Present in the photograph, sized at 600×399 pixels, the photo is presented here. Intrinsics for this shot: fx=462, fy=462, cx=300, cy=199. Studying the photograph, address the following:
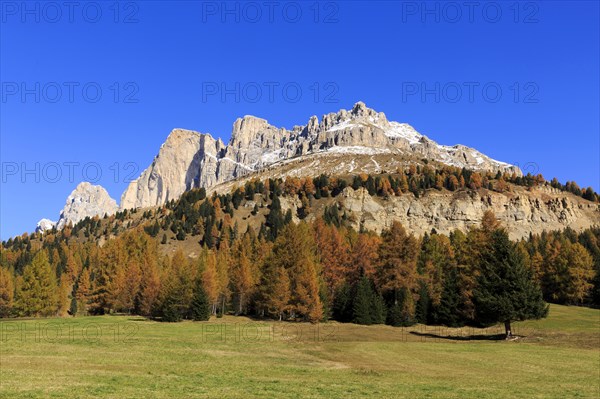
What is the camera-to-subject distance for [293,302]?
71.2 meters

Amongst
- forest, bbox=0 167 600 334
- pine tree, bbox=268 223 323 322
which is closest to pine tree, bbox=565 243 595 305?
forest, bbox=0 167 600 334

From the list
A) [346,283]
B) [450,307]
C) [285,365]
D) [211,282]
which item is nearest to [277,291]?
[346,283]

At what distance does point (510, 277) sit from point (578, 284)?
61.0 m

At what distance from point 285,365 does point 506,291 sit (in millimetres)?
30835

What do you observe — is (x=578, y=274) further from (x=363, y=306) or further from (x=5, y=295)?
(x=5, y=295)

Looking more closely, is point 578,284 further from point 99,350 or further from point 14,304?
point 14,304

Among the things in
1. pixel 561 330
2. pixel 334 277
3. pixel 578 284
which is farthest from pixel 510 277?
pixel 578 284

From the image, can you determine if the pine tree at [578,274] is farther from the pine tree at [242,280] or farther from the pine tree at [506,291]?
the pine tree at [242,280]

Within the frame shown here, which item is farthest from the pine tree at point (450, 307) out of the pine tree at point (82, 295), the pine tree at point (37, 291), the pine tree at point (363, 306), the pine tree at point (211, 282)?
the pine tree at point (82, 295)

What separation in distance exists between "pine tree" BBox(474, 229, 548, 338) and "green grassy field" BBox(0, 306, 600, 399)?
121 inches

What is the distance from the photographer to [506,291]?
166 feet

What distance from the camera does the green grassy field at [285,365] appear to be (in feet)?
69.5

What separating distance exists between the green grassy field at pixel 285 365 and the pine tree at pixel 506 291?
308 centimetres

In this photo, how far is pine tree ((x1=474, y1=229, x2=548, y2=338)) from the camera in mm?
49531
